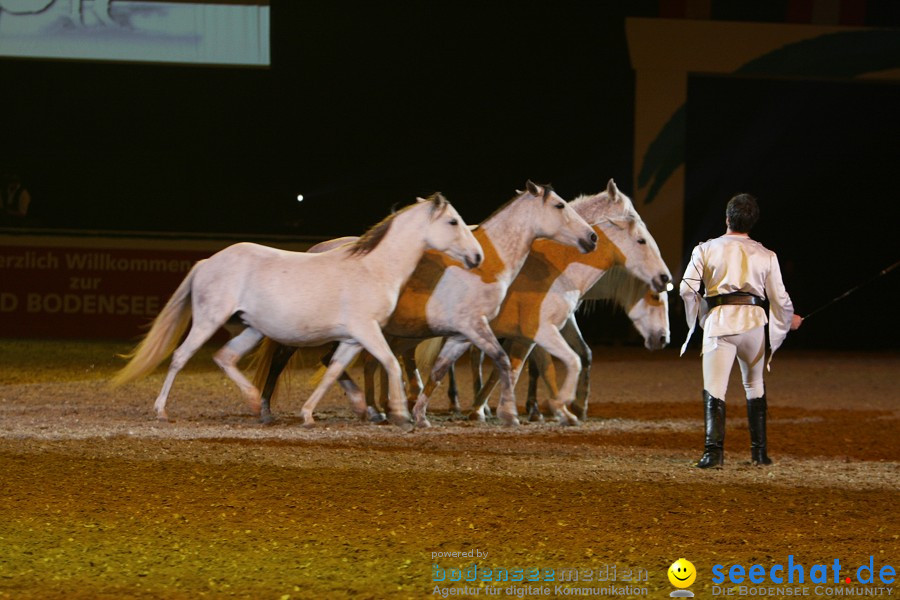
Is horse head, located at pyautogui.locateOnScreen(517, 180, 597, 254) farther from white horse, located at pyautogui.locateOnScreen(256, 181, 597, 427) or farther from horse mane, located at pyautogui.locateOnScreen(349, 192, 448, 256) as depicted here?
horse mane, located at pyautogui.locateOnScreen(349, 192, 448, 256)

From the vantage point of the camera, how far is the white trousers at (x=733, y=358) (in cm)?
742

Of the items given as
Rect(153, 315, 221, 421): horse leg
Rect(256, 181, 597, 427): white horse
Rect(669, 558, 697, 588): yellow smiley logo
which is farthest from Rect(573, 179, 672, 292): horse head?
Rect(669, 558, 697, 588): yellow smiley logo

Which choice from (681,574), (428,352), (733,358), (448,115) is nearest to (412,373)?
(428,352)

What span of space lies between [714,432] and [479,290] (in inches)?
109

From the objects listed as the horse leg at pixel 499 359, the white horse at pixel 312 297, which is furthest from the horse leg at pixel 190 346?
the horse leg at pixel 499 359

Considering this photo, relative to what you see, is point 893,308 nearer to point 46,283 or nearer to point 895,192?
point 895,192

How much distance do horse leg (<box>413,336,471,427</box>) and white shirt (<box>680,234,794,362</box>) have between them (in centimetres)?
270

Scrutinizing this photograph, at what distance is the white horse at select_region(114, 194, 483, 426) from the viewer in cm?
936

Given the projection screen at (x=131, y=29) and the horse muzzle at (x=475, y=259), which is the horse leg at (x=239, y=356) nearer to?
the horse muzzle at (x=475, y=259)

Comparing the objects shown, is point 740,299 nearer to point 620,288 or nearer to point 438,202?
point 438,202

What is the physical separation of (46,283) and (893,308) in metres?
13.7

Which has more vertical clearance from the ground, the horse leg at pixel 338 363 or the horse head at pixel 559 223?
the horse head at pixel 559 223

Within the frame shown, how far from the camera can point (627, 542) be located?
17.9ft

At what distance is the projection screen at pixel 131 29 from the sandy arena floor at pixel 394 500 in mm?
8751
